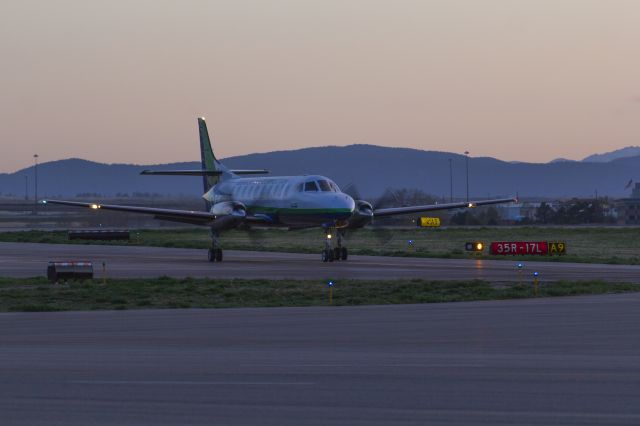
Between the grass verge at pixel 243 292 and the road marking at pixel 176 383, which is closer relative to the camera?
the road marking at pixel 176 383

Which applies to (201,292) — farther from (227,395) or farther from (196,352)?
(227,395)

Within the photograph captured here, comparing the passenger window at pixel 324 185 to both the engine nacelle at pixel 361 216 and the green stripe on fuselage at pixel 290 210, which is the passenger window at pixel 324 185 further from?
the engine nacelle at pixel 361 216

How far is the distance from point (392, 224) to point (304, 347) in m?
85.8

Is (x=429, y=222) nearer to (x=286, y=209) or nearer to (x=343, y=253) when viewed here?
(x=343, y=253)

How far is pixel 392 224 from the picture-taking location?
10281 centimetres

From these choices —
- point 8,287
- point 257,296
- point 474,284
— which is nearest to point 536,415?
point 257,296

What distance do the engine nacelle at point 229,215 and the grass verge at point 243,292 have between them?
1408cm

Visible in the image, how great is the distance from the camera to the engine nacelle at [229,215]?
47.6 meters

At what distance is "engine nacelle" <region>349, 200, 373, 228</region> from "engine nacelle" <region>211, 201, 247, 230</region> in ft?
15.3

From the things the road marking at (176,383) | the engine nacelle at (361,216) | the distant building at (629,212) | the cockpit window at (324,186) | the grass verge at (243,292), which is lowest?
the road marking at (176,383)

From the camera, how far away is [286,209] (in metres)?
46.6

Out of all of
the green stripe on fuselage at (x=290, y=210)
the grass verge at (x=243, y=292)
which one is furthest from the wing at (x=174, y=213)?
the grass verge at (x=243, y=292)

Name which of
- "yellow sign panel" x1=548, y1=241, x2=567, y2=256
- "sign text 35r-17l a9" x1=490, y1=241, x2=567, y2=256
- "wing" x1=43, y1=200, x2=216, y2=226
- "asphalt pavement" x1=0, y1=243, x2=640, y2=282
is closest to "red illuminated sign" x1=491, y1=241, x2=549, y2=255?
"sign text 35r-17l a9" x1=490, y1=241, x2=567, y2=256

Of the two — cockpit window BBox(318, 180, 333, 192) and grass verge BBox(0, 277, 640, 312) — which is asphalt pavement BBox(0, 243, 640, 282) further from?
grass verge BBox(0, 277, 640, 312)
